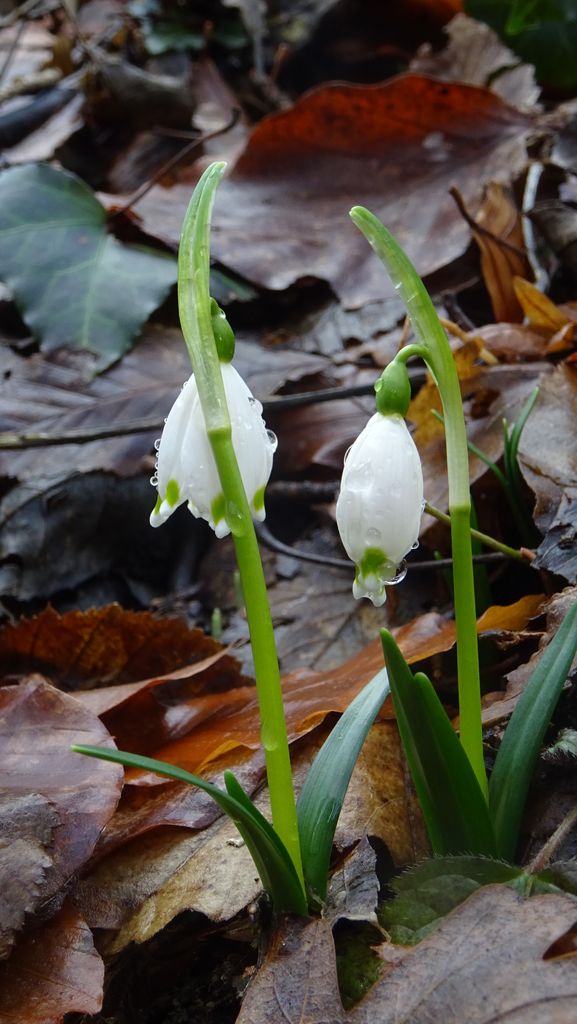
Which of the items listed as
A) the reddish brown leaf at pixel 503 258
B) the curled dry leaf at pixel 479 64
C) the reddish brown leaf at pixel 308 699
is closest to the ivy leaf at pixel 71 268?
the reddish brown leaf at pixel 503 258

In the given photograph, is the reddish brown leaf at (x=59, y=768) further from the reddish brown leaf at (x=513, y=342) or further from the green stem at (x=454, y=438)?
the reddish brown leaf at (x=513, y=342)

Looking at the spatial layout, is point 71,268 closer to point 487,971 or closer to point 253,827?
point 253,827

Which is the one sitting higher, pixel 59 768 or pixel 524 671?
pixel 524 671

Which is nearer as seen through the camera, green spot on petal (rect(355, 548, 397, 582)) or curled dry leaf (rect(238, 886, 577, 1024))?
curled dry leaf (rect(238, 886, 577, 1024))

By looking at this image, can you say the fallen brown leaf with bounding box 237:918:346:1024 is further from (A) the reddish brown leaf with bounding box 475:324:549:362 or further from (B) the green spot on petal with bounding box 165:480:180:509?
(A) the reddish brown leaf with bounding box 475:324:549:362

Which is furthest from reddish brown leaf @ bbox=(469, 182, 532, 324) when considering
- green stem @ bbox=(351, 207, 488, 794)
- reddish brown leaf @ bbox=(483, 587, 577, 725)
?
green stem @ bbox=(351, 207, 488, 794)

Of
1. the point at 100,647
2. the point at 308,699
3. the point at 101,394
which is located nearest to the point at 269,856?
the point at 308,699
